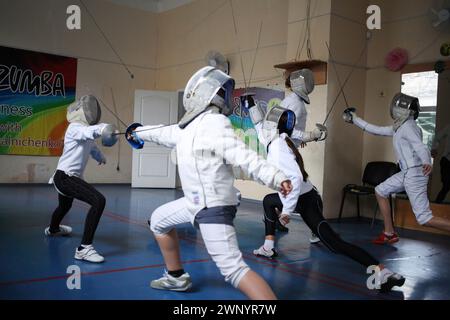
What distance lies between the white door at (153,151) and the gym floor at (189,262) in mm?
2878

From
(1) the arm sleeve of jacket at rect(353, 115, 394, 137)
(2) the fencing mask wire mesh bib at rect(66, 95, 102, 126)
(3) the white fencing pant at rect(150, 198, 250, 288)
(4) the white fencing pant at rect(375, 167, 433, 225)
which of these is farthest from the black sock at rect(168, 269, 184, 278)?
(1) the arm sleeve of jacket at rect(353, 115, 394, 137)

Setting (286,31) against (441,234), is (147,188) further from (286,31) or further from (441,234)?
(441,234)

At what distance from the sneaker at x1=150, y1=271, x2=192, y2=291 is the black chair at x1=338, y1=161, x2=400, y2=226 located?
10.8 ft

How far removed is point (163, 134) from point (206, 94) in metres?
0.35

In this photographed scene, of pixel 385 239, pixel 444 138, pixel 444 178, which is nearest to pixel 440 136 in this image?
pixel 444 138

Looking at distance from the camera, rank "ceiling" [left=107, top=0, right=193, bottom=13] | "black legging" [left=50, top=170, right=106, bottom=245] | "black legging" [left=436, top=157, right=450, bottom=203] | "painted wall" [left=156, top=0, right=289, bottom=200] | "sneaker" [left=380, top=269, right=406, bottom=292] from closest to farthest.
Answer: "sneaker" [left=380, top=269, right=406, bottom=292] → "black legging" [left=50, top=170, right=106, bottom=245] → "black legging" [left=436, top=157, right=450, bottom=203] → "painted wall" [left=156, top=0, right=289, bottom=200] → "ceiling" [left=107, top=0, right=193, bottom=13]

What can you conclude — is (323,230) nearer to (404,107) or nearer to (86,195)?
(86,195)

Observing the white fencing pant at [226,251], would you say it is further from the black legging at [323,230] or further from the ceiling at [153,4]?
the ceiling at [153,4]

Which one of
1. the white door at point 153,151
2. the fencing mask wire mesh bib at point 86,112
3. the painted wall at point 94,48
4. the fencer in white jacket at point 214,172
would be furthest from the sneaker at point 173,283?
the painted wall at point 94,48

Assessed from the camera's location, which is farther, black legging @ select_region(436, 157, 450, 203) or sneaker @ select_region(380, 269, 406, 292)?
black legging @ select_region(436, 157, 450, 203)

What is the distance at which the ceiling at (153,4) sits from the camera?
27.7ft

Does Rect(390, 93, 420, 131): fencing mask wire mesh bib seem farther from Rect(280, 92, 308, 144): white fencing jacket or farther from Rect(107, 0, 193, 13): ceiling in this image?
Rect(107, 0, 193, 13): ceiling

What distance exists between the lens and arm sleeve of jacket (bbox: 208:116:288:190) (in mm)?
1963

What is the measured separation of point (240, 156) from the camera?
202 cm
